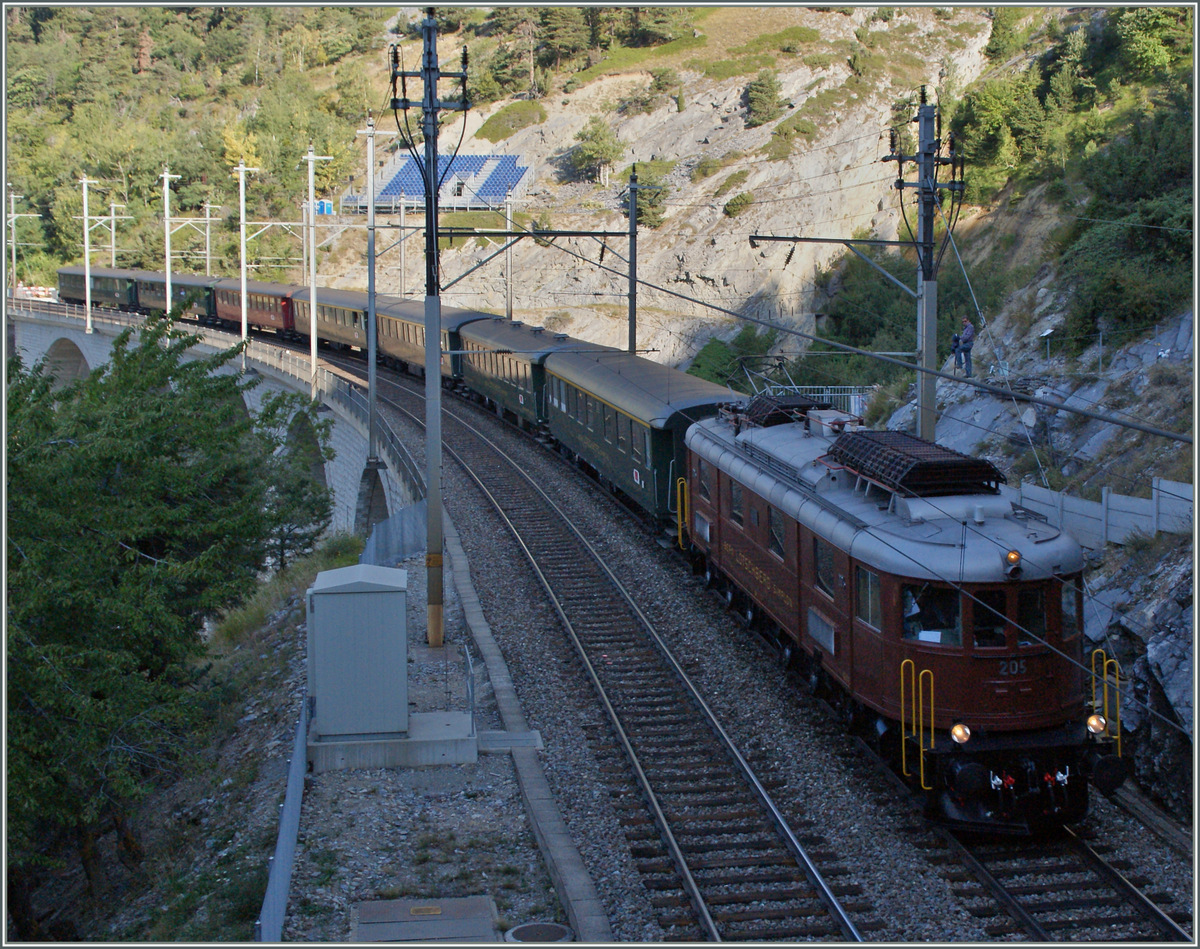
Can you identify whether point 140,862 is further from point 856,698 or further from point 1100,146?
point 1100,146

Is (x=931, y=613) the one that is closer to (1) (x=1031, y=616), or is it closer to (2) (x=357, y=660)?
(1) (x=1031, y=616)

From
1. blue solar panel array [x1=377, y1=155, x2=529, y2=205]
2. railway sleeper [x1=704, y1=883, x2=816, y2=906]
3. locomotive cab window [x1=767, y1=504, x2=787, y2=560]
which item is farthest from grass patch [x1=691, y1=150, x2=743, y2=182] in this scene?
railway sleeper [x1=704, y1=883, x2=816, y2=906]

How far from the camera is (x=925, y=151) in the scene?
1444 cm

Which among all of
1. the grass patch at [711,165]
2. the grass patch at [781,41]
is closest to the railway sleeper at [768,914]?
the grass patch at [711,165]

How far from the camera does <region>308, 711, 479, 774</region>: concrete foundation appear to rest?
11336mm

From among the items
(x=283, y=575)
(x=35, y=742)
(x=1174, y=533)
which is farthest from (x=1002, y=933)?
(x=283, y=575)

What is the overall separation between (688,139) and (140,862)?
227 feet

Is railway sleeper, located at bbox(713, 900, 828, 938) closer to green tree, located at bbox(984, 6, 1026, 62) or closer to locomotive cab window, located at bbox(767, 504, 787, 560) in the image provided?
locomotive cab window, located at bbox(767, 504, 787, 560)

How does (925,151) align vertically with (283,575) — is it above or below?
above

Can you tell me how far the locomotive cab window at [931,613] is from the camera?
383 inches

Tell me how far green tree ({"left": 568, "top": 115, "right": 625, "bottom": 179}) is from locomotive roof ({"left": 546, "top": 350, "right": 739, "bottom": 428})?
170 ft

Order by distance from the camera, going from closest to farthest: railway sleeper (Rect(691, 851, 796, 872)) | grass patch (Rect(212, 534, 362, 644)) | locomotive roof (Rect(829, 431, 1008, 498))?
railway sleeper (Rect(691, 851, 796, 872)) → locomotive roof (Rect(829, 431, 1008, 498)) → grass patch (Rect(212, 534, 362, 644))

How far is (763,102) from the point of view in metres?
73.1

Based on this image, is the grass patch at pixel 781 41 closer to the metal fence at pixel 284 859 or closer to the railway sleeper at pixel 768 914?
the metal fence at pixel 284 859
